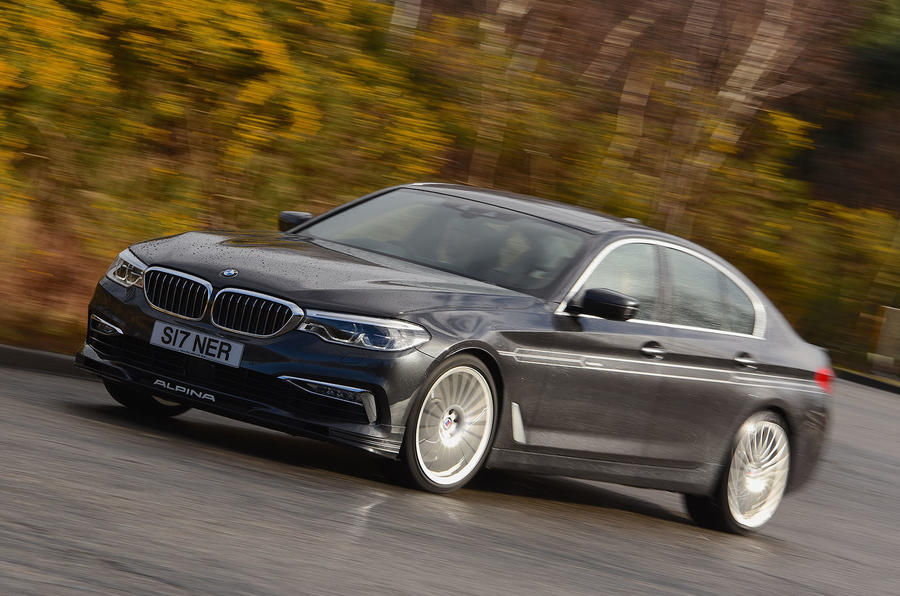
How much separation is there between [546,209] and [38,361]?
353cm

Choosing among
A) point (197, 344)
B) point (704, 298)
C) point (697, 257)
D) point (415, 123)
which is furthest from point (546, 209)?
point (415, 123)

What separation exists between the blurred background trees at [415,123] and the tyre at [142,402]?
2.05 meters

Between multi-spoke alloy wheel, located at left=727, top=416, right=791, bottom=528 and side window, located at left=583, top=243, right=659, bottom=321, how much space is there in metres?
1.13

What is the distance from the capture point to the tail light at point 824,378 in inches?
377

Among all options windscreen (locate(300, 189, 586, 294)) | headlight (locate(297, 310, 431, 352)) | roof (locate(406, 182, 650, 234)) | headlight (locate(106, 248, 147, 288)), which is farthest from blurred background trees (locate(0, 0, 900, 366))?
headlight (locate(297, 310, 431, 352))

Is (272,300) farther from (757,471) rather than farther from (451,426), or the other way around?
(757,471)

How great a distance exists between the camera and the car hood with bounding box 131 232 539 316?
23.8 ft

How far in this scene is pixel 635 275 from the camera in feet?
28.3

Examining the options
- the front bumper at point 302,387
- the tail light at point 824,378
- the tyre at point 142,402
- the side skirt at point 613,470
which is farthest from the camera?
the tail light at point 824,378

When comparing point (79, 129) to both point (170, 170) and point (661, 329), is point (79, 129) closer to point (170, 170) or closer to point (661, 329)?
point (170, 170)

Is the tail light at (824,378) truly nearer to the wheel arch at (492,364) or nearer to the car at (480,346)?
the car at (480,346)

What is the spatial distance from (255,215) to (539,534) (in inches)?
390

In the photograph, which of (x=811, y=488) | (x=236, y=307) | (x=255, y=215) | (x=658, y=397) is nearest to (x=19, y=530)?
(x=236, y=307)

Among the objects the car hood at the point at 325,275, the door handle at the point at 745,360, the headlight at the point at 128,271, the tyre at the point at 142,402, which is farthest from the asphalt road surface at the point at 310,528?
the door handle at the point at 745,360
